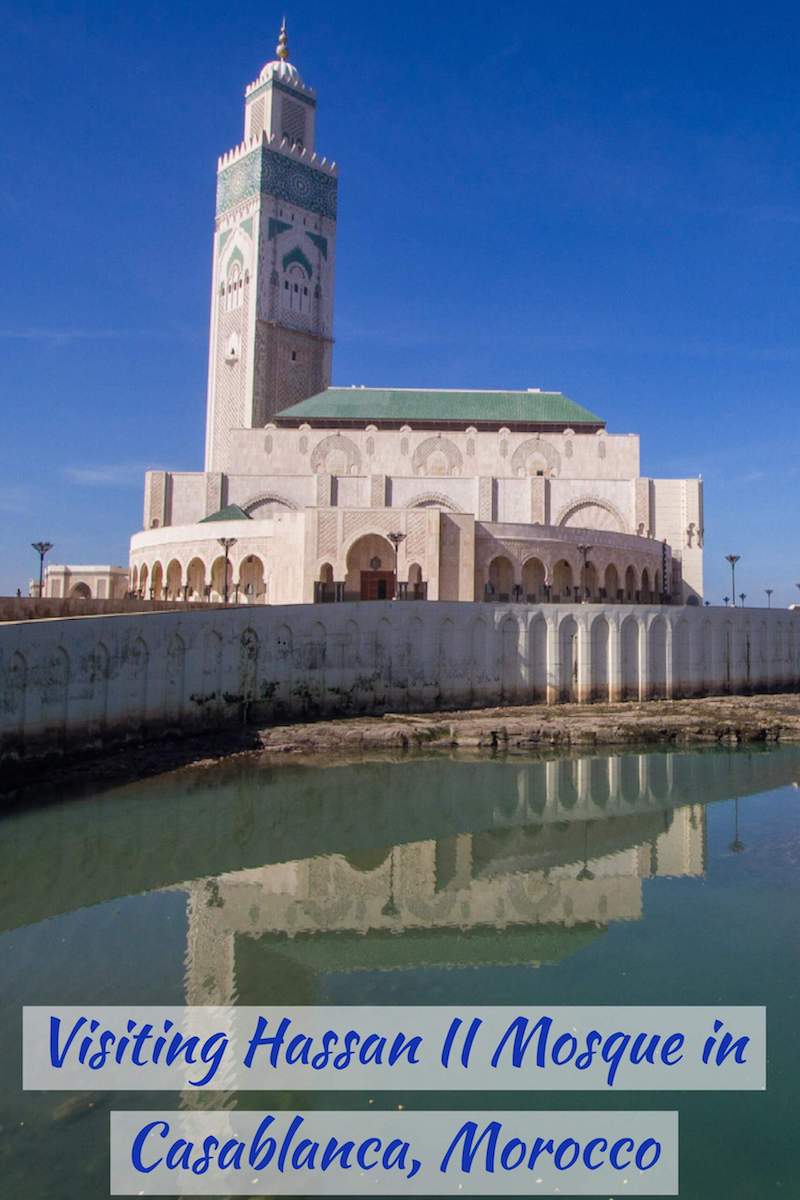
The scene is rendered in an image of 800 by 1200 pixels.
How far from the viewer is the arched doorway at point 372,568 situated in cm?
3469

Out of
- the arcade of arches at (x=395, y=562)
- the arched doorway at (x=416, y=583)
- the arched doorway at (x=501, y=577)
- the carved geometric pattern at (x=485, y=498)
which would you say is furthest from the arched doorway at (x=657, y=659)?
the carved geometric pattern at (x=485, y=498)

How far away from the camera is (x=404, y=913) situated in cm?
1044

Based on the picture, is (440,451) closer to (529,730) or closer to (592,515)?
(592,515)

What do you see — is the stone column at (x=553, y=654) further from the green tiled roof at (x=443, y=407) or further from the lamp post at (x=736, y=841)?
the green tiled roof at (x=443, y=407)

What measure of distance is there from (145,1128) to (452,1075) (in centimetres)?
233

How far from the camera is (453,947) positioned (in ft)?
30.3

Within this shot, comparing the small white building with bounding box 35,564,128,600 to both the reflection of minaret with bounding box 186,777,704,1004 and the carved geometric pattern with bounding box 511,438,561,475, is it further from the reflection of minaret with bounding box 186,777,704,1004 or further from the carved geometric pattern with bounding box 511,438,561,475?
the reflection of minaret with bounding box 186,777,704,1004

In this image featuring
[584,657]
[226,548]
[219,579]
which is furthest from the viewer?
[219,579]

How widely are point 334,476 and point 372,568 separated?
817 centimetres

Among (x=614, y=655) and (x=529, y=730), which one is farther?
(x=614, y=655)

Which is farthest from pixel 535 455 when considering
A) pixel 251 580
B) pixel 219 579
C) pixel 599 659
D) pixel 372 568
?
pixel 599 659

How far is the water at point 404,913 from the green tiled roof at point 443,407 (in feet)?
107

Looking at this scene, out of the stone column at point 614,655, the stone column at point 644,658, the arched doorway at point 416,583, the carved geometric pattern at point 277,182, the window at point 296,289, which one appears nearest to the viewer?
the stone column at point 614,655

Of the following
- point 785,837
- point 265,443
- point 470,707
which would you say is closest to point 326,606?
point 470,707
